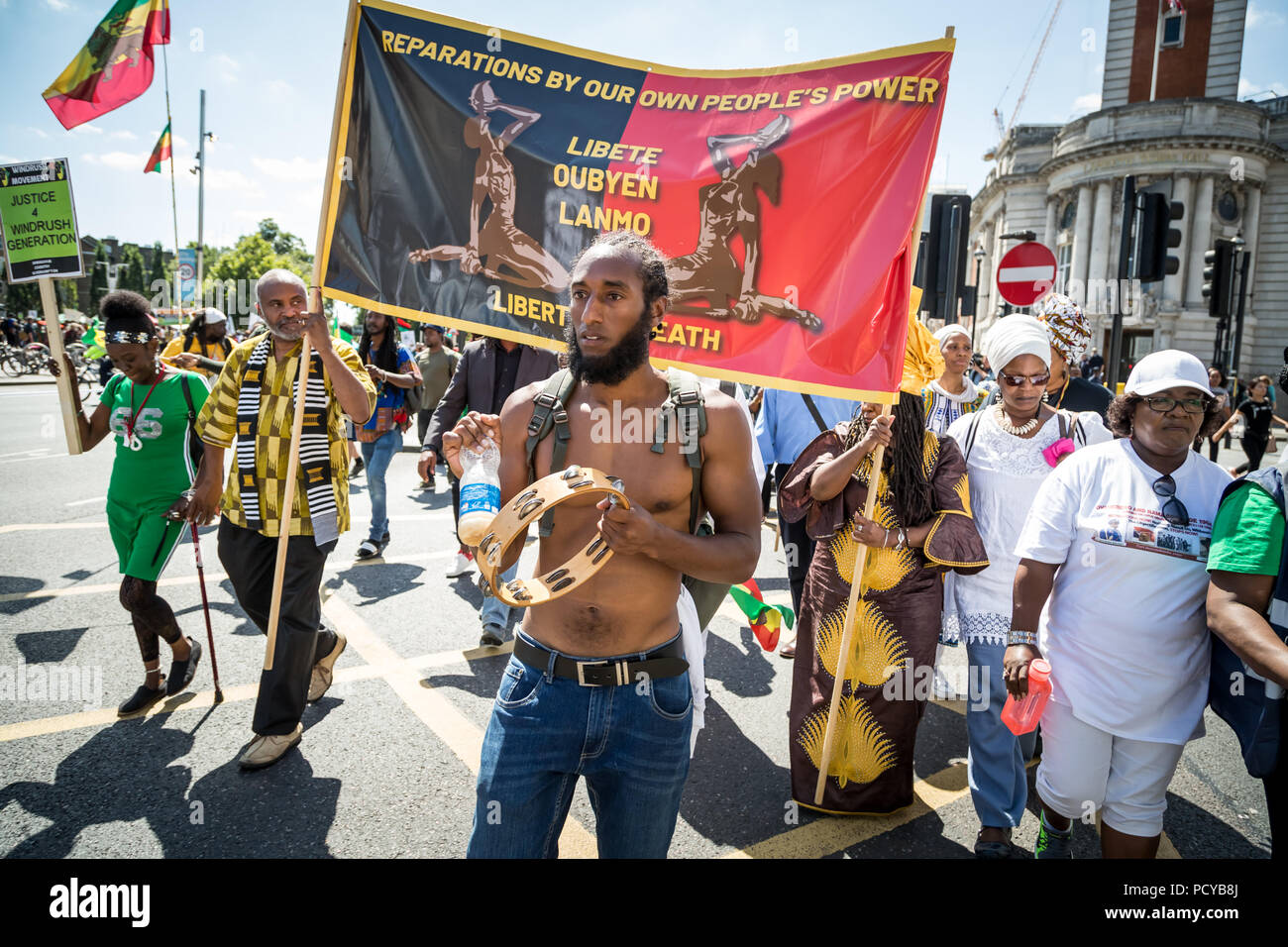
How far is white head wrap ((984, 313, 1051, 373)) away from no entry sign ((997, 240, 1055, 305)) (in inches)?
179

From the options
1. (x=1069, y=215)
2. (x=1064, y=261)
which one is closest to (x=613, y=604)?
(x=1064, y=261)

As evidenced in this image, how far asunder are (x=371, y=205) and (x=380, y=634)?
3128 millimetres

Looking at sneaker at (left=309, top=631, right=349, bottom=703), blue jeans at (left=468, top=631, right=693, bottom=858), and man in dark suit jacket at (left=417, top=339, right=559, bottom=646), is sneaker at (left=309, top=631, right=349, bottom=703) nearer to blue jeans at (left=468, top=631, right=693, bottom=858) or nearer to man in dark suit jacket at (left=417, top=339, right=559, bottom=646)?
man in dark suit jacket at (left=417, top=339, right=559, bottom=646)

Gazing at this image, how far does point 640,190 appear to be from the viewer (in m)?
3.32

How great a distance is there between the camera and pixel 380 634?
544cm

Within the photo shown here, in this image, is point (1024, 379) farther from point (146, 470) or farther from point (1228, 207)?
point (1228, 207)

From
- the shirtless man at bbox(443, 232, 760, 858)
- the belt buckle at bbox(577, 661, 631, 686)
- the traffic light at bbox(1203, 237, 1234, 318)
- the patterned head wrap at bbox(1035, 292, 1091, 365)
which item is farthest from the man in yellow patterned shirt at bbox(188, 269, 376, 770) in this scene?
the traffic light at bbox(1203, 237, 1234, 318)

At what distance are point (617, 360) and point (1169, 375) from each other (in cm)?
202

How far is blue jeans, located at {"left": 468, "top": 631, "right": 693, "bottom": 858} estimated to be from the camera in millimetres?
2047

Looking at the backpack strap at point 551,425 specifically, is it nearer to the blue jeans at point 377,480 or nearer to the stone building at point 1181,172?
the blue jeans at point 377,480

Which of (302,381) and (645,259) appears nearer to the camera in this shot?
(645,259)

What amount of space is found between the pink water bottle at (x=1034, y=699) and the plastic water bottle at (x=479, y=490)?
6.62 ft

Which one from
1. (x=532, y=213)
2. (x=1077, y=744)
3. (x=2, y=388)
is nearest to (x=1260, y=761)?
(x=1077, y=744)

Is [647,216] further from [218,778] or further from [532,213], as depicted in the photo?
[218,778]
